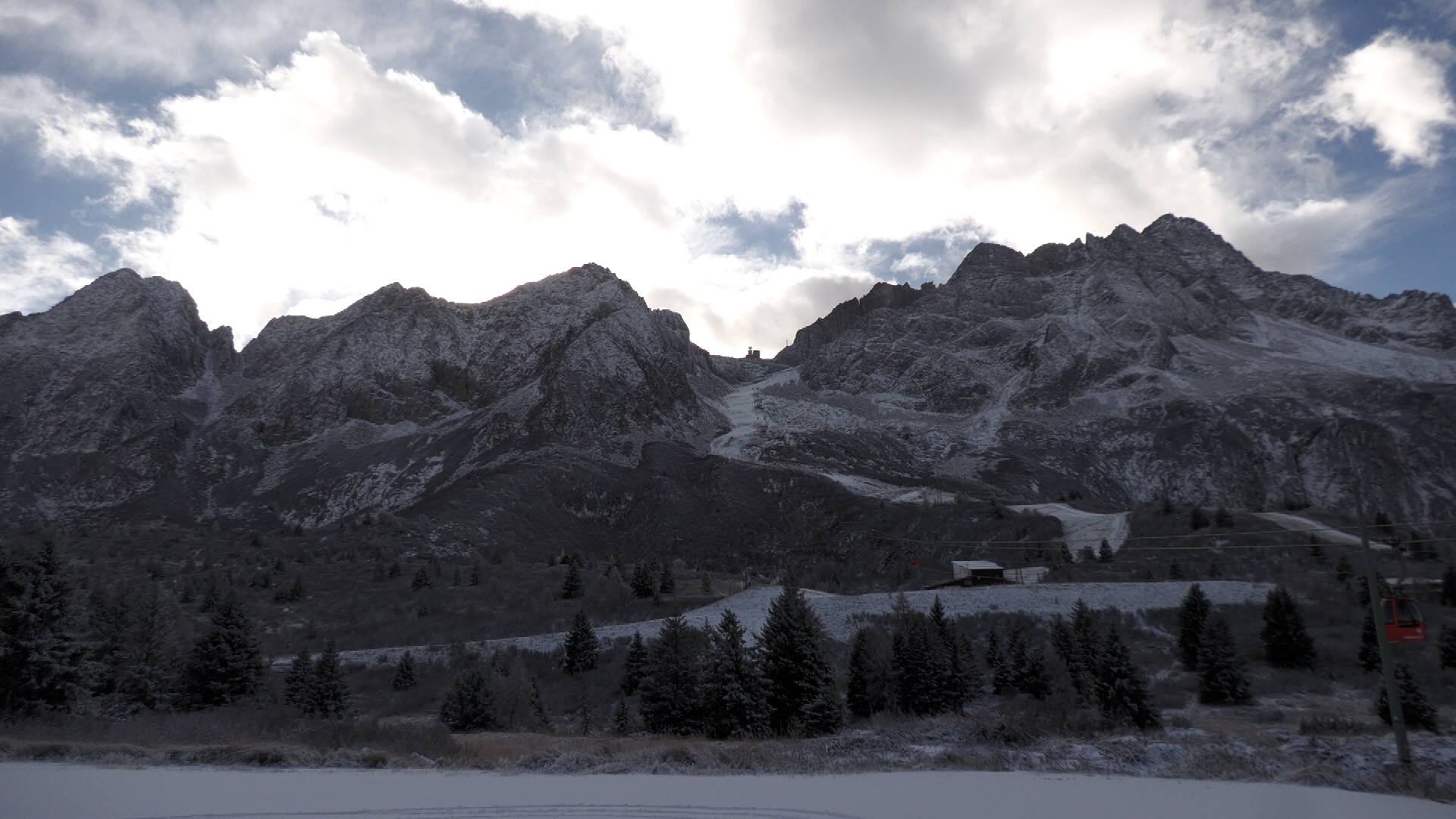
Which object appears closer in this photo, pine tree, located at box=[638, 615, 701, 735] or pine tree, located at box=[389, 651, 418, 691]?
pine tree, located at box=[638, 615, 701, 735]

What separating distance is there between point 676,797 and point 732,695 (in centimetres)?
1005

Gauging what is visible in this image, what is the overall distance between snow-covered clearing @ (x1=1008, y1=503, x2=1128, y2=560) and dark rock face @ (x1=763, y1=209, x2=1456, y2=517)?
23.6m

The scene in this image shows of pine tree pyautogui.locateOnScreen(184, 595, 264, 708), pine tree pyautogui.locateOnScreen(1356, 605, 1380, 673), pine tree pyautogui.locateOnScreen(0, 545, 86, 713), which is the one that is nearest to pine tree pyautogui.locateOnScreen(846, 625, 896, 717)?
pine tree pyautogui.locateOnScreen(1356, 605, 1380, 673)

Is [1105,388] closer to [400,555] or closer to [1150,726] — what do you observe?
[400,555]

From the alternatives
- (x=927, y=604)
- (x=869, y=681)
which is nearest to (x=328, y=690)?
(x=869, y=681)

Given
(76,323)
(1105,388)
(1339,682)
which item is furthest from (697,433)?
(1339,682)

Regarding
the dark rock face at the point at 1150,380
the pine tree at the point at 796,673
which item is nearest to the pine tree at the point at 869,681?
the pine tree at the point at 796,673

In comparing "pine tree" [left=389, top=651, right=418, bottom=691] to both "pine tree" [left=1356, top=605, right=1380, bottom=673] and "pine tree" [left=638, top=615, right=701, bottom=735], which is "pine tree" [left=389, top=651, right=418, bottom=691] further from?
"pine tree" [left=1356, top=605, right=1380, bottom=673]

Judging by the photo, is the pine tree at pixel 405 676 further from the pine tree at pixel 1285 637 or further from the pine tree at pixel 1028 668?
the pine tree at pixel 1285 637

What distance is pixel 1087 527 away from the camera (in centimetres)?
6372

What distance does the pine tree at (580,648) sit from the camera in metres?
33.9

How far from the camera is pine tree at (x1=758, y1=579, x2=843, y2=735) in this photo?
20.1 meters

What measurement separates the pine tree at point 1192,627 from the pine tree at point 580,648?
23.5m

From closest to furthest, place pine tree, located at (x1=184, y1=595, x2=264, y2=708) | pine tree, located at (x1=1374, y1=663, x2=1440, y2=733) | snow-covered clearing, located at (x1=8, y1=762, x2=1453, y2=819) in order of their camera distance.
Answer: snow-covered clearing, located at (x1=8, y1=762, x2=1453, y2=819) < pine tree, located at (x1=1374, y1=663, x2=1440, y2=733) < pine tree, located at (x1=184, y1=595, x2=264, y2=708)
